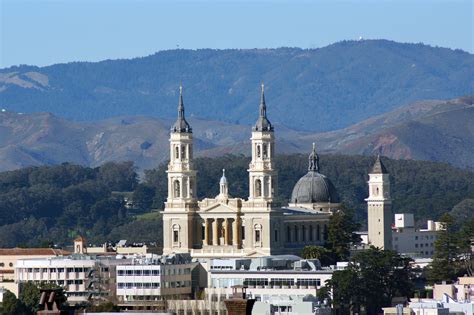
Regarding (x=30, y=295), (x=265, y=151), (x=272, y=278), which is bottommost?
(x=30, y=295)

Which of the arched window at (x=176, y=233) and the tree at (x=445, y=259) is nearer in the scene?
the tree at (x=445, y=259)

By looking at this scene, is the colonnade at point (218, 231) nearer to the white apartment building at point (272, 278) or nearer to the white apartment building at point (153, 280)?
the white apartment building at point (272, 278)

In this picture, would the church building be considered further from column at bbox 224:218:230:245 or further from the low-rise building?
the low-rise building

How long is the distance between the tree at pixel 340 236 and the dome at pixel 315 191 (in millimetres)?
5886

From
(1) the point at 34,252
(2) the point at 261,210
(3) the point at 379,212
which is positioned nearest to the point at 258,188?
(2) the point at 261,210

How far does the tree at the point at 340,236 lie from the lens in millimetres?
140500

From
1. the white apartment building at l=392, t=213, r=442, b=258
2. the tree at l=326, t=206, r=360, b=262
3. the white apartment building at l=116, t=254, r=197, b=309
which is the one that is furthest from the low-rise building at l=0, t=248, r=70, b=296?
the white apartment building at l=392, t=213, r=442, b=258

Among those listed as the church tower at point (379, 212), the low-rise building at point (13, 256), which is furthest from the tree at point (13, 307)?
the church tower at point (379, 212)

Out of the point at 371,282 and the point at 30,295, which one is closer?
the point at 30,295

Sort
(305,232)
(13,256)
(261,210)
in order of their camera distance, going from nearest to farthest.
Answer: (261,210), (305,232), (13,256)

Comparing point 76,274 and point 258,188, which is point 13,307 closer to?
point 76,274

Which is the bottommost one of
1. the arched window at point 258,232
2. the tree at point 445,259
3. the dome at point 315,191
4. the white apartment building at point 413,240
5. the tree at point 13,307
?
the tree at point 13,307

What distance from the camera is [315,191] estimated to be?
148250 millimetres

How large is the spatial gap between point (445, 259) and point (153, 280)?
19677mm
